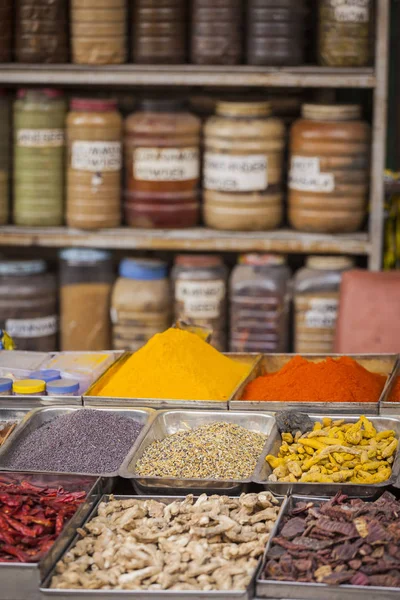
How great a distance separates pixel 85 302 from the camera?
3.02 m

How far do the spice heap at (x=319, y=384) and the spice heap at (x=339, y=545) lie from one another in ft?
1.31

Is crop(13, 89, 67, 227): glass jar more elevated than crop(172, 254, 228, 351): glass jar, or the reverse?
crop(13, 89, 67, 227): glass jar

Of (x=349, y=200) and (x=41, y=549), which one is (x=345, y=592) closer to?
(x=41, y=549)

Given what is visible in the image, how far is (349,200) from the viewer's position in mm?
2881

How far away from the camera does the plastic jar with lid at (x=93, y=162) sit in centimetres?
291

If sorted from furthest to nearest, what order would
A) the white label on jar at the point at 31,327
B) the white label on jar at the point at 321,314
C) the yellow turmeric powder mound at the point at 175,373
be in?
the white label on jar at the point at 31,327, the white label on jar at the point at 321,314, the yellow turmeric powder mound at the point at 175,373

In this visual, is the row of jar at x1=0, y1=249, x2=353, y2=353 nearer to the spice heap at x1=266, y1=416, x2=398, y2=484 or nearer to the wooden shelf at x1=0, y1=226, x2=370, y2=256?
the wooden shelf at x1=0, y1=226, x2=370, y2=256

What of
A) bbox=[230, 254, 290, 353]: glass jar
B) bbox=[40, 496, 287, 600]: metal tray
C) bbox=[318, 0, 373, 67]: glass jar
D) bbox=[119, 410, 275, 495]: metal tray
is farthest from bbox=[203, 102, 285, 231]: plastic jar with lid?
bbox=[40, 496, 287, 600]: metal tray

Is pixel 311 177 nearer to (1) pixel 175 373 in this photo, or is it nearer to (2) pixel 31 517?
(1) pixel 175 373

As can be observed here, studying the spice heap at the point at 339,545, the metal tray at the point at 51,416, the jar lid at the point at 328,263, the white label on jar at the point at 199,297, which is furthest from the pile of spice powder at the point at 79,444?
the jar lid at the point at 328,263

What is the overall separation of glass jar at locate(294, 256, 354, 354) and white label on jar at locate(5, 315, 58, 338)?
71cm

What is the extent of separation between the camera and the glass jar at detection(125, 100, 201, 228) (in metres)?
2.90

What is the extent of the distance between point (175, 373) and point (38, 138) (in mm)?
1174

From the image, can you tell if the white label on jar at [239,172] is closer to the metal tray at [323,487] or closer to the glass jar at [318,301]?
the glass jar at [318,301]
